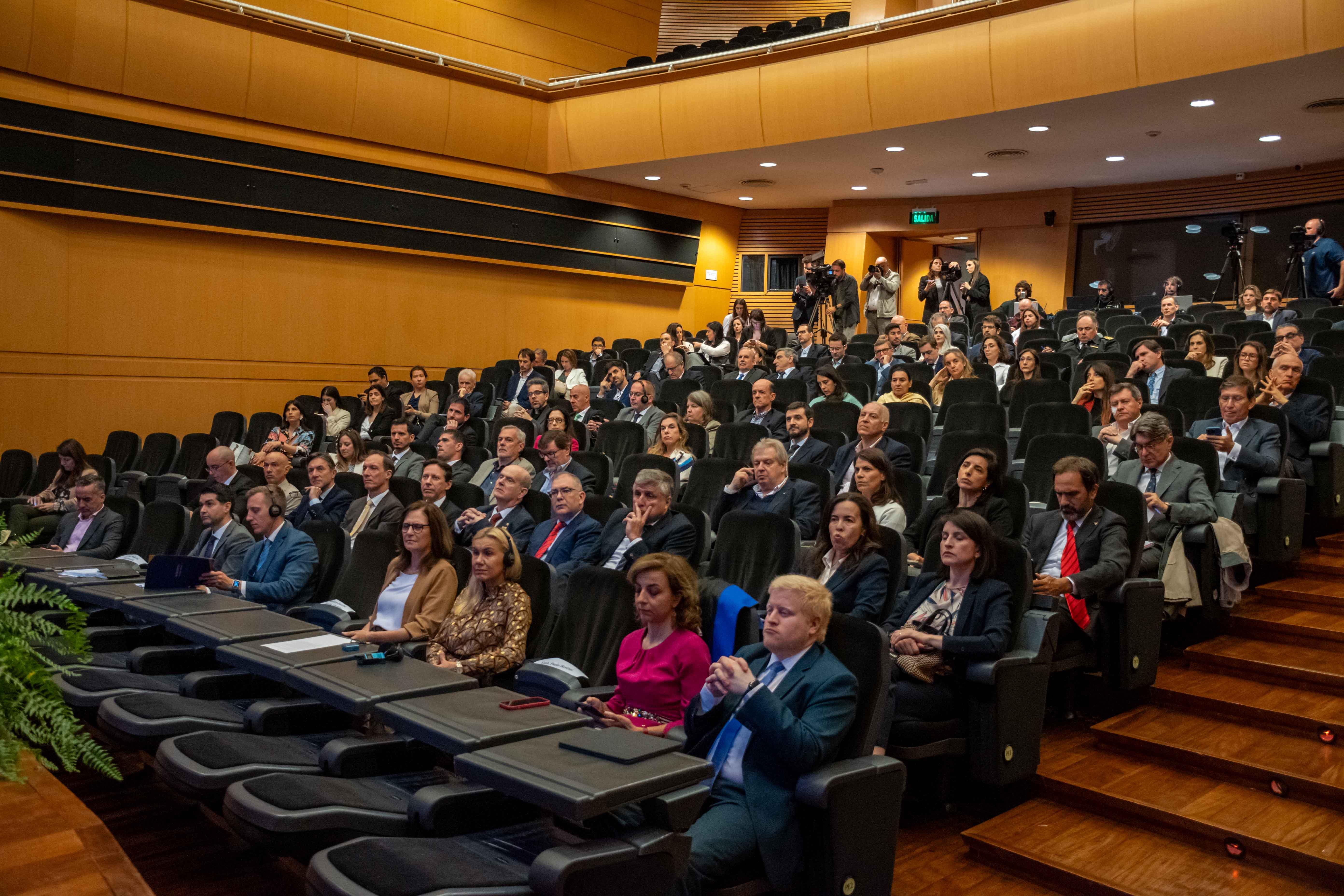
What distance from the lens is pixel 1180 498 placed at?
3.00 metres

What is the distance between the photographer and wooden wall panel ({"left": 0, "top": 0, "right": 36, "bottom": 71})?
612cm

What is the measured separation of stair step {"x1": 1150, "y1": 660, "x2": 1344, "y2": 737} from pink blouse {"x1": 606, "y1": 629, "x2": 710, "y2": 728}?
1.41m

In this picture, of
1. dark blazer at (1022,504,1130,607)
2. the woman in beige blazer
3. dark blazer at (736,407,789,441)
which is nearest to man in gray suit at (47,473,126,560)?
the woman in beige blazer

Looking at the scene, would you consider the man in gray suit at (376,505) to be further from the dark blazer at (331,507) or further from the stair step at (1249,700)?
the stair step at (1249,700)

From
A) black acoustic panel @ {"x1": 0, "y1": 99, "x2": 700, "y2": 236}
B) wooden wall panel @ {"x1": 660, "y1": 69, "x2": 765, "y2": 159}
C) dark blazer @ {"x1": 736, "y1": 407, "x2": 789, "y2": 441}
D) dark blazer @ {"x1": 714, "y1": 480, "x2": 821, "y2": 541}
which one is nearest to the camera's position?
dark blazer @ {"x1": 714, "y1": 480, "x2": 821, "y2": 541}

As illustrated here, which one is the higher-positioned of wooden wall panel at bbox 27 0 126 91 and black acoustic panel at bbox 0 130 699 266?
wooden wall panel at bbox 27 0 126 91

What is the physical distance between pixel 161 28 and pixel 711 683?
22.6 feet

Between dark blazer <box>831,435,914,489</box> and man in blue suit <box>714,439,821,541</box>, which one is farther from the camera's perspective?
dark blazer <box>831,435,914,489</box>

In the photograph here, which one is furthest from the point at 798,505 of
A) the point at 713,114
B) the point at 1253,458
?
the point at 713,114

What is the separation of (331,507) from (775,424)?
2.06 meters

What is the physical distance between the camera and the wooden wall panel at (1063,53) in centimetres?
586

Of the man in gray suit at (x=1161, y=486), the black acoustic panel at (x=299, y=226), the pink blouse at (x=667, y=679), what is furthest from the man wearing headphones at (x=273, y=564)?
the black acoustic panel at (x=299, y=226)

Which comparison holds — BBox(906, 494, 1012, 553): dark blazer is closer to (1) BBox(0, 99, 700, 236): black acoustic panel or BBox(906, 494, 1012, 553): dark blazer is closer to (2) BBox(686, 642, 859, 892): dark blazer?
(2) BBox(686, 642, 859, 892): dark blazer

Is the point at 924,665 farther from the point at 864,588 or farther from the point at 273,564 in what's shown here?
A: the point at 273,564
